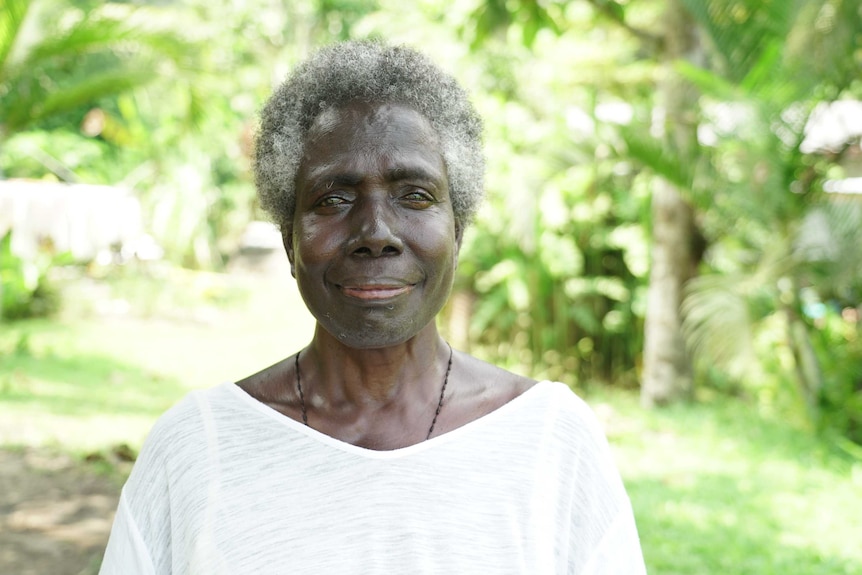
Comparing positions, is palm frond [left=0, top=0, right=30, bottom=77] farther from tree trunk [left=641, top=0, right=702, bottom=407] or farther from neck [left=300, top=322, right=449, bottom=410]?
neck [left=300, top=322, right=449, bottom=410]

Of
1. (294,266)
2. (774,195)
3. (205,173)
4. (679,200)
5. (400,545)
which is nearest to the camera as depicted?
(400,545)

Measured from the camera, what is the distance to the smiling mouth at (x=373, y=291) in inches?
61.5

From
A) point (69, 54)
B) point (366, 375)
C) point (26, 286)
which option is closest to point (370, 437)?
point (366, 375)

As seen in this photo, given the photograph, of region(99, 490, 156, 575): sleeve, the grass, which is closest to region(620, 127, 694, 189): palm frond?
the grass

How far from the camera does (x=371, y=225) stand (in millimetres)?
1538

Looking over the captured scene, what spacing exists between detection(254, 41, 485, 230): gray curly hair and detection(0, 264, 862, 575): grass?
3.07 meters

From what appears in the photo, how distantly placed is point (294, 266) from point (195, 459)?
40 cm

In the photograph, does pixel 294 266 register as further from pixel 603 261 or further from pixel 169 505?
pixel 603 261

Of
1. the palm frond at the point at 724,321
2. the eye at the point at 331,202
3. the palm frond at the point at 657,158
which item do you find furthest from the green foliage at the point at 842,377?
the eye at the point at 331,202

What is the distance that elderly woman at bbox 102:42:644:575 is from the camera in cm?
155

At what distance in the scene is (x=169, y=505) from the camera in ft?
5.23

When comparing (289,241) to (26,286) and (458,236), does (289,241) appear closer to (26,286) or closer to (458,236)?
(458,236)

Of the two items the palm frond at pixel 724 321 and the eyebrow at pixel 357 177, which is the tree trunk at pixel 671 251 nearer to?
the palm frond at pixel 724 321

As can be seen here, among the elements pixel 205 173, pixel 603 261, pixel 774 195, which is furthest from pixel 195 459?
pixel 205 173
